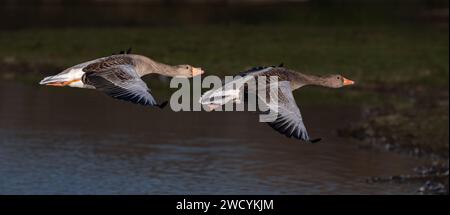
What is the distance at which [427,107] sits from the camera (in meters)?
55.8

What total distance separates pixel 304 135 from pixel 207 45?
5970 centimetres

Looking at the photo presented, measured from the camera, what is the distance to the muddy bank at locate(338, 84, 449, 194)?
40562mm

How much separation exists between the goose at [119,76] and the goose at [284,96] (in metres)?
0.68

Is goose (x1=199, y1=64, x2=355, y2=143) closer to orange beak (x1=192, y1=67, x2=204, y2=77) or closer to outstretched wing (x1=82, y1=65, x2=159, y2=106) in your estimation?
orange beak (x1=192, y1=67, x2=204, y2=77)

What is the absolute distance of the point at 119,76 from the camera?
1579 cm

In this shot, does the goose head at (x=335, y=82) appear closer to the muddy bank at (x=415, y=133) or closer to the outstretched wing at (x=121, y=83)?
the outstretched wing at (x=121, y=83)

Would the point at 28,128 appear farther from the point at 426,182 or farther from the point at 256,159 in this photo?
the point at 426,182

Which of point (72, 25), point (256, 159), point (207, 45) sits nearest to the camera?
point (256, 159)

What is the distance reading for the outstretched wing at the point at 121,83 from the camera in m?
15.1

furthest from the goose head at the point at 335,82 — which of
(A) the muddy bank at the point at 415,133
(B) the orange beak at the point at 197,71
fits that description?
(A) the muddy bank at the point at 415,133

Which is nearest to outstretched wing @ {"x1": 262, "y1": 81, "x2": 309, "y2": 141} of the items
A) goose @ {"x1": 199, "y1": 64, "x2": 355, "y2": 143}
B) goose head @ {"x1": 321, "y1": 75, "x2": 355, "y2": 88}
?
goose @ {"x1": 199, "y1": 64, "x2": 355, "y2": 143}

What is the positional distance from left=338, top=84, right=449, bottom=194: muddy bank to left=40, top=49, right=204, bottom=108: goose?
23.1 meters

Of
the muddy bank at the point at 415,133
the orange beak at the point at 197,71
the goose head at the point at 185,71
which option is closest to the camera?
the orange beak at the point at 197,71
